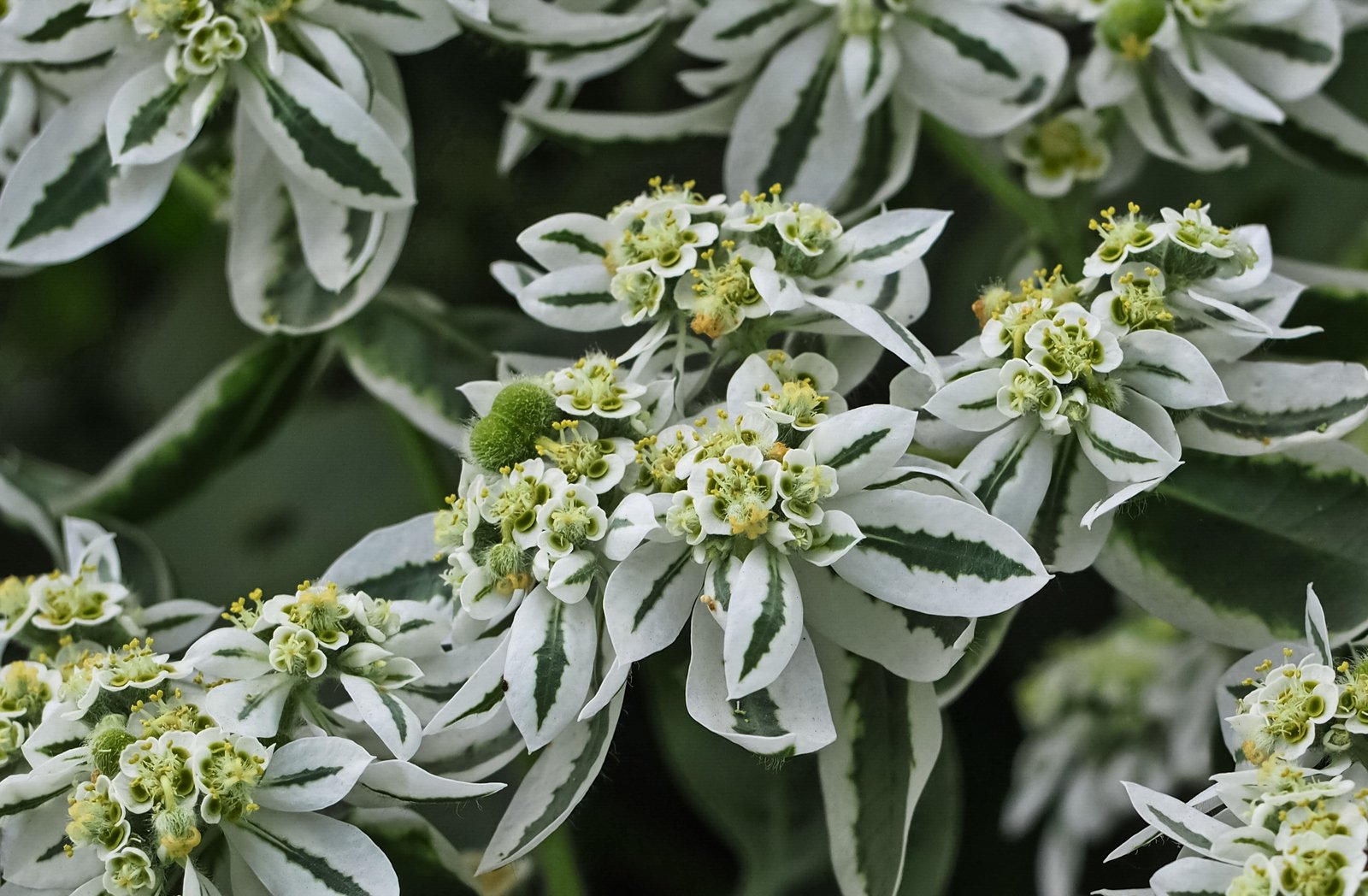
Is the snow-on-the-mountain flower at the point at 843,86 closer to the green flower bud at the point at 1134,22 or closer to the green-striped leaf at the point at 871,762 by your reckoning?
the green flower bud at the point at 1134,22

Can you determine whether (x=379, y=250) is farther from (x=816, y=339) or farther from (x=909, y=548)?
(x=909, y=548)

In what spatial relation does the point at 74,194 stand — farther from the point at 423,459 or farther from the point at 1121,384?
the point at 1121,384

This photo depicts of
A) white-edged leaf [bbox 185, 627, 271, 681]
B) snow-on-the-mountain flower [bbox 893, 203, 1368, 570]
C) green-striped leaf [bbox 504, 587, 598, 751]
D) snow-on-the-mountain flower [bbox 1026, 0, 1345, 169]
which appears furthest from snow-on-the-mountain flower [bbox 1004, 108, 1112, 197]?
white-edged leaf [bbox 185, 627, 271, 681]

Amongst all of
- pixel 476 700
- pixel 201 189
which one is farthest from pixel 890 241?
pixel 201 189

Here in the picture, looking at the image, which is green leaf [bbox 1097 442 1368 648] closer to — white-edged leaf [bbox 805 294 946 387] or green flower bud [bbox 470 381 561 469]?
white-edged leaf [bbox 805 294 946 387]

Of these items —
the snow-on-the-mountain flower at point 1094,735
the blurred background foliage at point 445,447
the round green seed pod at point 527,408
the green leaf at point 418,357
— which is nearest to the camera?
the round green seed pod at point 527,408

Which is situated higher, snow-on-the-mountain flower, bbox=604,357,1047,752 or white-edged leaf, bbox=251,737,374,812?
snow-on-the-mountain flower, bbox=604,357,1047,752

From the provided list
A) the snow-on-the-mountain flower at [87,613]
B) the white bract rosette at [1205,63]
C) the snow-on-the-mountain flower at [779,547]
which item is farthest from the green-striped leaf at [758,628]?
the white bract rosette at [1205,63]

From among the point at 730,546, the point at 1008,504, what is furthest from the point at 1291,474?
the point at 730,546
